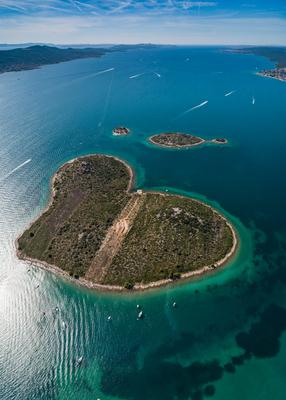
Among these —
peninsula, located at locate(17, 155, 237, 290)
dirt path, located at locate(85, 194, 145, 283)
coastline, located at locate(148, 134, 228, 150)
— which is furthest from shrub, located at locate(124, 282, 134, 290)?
coastline, located at locate(148, 134, 228, 150)

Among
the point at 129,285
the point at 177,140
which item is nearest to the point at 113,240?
the point at 129,285

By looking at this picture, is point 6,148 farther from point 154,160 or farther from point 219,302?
point 219,302

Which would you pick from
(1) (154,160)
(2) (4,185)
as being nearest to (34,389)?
(2) (4,185)

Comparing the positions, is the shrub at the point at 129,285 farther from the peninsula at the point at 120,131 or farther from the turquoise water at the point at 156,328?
the peninsula at the point at 120,131

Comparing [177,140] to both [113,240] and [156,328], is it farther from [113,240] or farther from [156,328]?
[156,328]

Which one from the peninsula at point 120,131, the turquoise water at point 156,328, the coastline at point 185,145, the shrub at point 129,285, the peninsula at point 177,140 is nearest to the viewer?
the turquoise water at point 156,328

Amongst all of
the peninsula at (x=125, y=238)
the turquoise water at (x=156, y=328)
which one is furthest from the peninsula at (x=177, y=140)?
the peninsula at (x=125, y=238)

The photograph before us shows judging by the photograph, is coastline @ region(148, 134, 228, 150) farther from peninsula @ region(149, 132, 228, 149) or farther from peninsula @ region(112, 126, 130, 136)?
peninsula @ region(112, 126, 130, 136)
